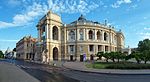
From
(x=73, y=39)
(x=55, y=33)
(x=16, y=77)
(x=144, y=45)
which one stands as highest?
(x=55, y=33)

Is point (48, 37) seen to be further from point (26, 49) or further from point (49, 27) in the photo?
point (26, 49)

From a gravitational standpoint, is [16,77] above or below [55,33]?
below

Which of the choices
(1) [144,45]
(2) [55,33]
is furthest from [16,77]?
(1) [144,45]

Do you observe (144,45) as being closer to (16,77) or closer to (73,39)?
(73,39)

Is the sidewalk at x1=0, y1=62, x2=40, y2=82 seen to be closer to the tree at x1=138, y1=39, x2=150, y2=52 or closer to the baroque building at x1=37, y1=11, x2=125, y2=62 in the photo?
the baroque building at x1=37, y1=11, x2=125, y2=62

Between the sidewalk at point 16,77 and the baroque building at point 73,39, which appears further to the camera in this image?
the baroque building at point 73,39

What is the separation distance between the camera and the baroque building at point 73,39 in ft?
290

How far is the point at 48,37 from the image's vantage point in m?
89.2

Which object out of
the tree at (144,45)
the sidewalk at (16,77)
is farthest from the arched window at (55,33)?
the sidewalk at (16,77)

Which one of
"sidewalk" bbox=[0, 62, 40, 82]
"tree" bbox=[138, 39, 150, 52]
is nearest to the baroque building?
"tree" bbox=[138, 39, 150, 52]

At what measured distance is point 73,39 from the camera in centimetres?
9138

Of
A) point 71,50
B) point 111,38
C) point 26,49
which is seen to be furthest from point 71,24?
point 26,49

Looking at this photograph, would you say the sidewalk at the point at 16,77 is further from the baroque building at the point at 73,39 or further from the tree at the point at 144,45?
the tree at the point at 144,45

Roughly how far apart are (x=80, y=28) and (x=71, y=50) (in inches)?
394
